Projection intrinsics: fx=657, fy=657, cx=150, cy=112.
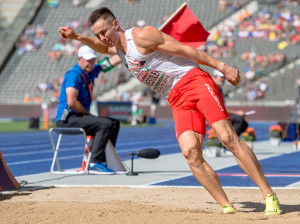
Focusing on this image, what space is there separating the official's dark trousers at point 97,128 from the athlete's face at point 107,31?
3.96m

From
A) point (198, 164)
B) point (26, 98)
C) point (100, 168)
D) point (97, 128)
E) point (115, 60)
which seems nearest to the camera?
point (198, 164)

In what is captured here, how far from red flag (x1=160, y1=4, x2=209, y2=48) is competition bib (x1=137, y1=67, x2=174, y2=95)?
150cm

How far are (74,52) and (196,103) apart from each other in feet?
128

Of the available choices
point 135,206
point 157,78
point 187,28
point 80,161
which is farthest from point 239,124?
point 157,78

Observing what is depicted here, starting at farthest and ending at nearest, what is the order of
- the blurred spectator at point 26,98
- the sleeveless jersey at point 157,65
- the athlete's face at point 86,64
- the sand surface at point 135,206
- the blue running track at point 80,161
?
the blurred spectator at point 26,98 → the athlete's face at point 86,64 → the blue running track at point 80,161 → the sleeveless jersey at point 157,65 → the sand surface at point 135,206

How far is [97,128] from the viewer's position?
10195 mm

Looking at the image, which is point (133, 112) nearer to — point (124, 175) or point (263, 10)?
point (263, 10)

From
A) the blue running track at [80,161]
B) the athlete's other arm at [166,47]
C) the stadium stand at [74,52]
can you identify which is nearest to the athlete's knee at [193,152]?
the athlete's other arm at [166,47]

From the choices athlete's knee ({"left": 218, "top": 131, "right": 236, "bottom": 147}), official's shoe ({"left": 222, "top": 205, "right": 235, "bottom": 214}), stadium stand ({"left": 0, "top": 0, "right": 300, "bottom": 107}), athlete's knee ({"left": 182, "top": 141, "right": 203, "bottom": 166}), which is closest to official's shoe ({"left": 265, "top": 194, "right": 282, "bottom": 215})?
official's shoe ({"left": 222, "top": 205, "right": 235, "bottom": 214})

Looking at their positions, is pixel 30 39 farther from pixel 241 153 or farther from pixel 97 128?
pixel 241 153

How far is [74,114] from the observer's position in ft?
34.2

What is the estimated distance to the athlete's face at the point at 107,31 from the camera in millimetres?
6231

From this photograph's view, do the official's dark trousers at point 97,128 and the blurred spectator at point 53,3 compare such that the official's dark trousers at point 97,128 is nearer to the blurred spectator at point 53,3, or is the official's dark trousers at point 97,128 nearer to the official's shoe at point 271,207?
the official's shoe at point 271,207

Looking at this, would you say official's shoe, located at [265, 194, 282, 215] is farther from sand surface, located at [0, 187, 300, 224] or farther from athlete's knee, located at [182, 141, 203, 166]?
athlete's knee, located at [182, 141, 203, 166]
